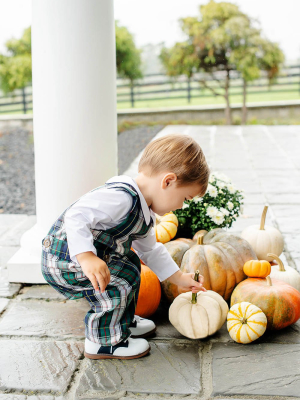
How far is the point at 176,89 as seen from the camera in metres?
17.5

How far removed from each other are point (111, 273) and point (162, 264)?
0.94 feet

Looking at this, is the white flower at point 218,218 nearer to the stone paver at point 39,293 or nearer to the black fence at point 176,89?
the stone paver at point 39,293

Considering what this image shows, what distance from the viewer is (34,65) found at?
2789 mm

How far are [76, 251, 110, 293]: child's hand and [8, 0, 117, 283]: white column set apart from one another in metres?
1.06

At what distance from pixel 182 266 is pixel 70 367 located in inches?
32.9

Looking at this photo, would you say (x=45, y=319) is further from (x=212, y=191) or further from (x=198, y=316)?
(x=212, y=191)

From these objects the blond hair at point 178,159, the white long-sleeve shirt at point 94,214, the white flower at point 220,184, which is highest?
the blond hair at point 178,159

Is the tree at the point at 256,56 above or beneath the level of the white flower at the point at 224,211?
above

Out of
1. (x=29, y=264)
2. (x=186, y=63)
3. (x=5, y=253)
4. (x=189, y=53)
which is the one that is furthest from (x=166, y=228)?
(x=186, y=63)

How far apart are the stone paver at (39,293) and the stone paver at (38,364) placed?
504mm

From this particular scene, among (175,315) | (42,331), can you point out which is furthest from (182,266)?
(42,331)

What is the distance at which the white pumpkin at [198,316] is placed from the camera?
7.39ft

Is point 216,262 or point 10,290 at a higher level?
point 216,262

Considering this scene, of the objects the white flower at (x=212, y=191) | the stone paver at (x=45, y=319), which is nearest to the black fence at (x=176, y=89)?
the white flower at (x=212, y=191)
